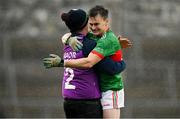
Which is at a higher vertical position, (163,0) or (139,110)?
(163,0)

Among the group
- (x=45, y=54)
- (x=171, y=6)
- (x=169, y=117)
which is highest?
(x=171, y=6)

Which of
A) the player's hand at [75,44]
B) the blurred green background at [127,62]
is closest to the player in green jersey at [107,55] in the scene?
the player's hand at [75,44]

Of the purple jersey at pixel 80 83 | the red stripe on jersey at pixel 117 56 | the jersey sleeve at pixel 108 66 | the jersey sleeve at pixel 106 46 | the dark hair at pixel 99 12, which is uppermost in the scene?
the dark hair at pixel 99 12

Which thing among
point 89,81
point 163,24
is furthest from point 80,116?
point 163,24

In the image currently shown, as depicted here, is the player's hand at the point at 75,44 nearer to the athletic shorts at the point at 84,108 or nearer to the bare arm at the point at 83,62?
the bare arm at the point at 83,62

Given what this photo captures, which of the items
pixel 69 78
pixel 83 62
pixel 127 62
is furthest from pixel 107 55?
pixel 127 62

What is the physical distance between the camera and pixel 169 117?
10969 millimetres

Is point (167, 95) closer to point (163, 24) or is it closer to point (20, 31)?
point (163, 24)

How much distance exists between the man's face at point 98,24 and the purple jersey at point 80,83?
21 cm

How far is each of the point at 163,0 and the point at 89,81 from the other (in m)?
8.90

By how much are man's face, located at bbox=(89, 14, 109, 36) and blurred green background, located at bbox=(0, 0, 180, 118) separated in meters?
5.96

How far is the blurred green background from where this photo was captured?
11258mm

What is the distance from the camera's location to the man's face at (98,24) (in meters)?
4.92

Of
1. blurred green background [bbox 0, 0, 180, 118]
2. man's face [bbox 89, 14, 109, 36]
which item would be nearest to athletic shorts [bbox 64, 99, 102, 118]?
man's face [bbox 89, 14, 109, 36]
